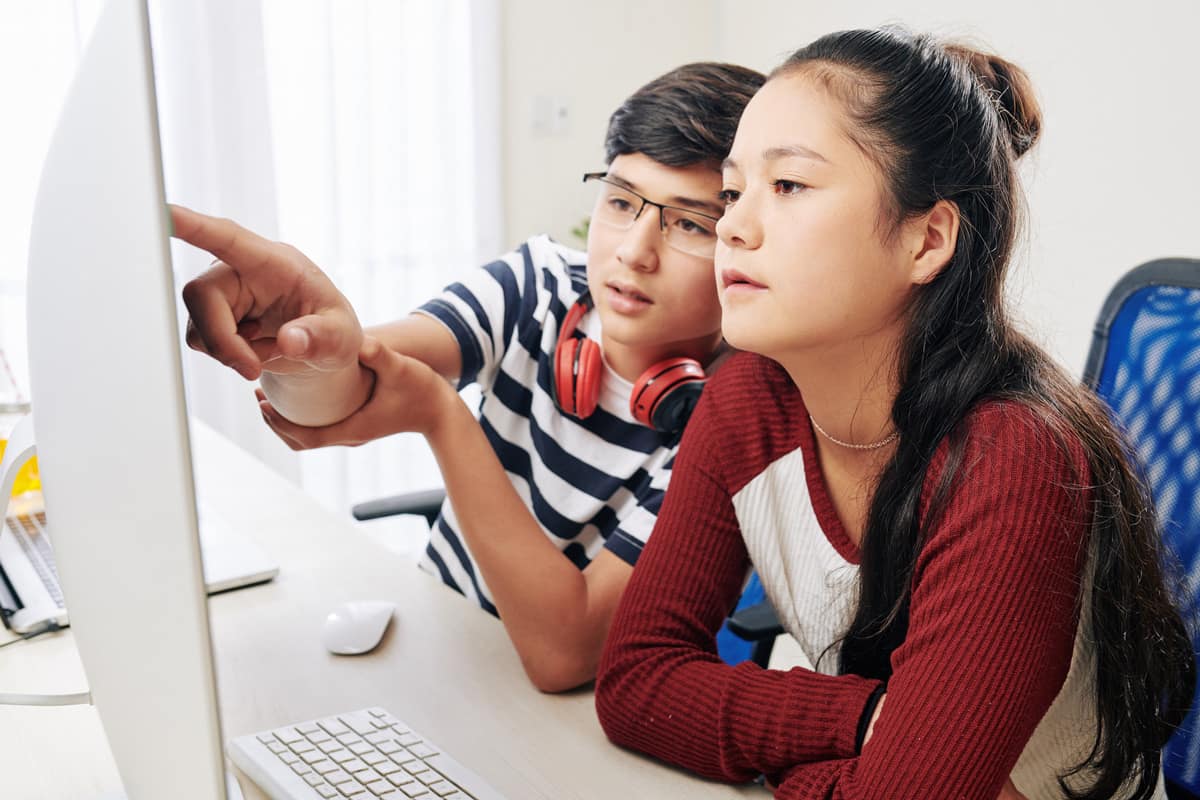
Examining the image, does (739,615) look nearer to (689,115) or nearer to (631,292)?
(631,292)

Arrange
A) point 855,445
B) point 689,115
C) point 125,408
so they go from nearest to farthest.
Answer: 1. point 125,408
2. point 855,445
3. point 689,115

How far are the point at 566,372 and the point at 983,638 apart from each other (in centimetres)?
62

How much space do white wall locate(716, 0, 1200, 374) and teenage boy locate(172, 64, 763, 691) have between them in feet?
4.45

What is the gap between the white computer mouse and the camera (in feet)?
3.32

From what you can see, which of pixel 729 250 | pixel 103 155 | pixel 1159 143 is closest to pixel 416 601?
pixel 729 250

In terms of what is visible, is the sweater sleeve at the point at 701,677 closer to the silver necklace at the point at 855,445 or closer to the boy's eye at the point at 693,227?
the silver necklace at the point at 855,445

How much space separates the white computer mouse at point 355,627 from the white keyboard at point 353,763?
16 centimetres

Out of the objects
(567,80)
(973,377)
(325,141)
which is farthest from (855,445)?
(567,80)

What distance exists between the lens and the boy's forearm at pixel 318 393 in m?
0.92

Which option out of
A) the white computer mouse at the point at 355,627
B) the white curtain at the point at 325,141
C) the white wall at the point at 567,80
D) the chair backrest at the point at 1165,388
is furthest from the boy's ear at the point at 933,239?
the white wall at the point at 567,80

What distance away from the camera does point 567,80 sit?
10.9ft

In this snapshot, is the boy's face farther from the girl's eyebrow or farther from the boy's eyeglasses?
the girl's eyebrow

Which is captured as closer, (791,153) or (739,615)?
(791,153)

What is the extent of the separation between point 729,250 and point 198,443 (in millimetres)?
1219
